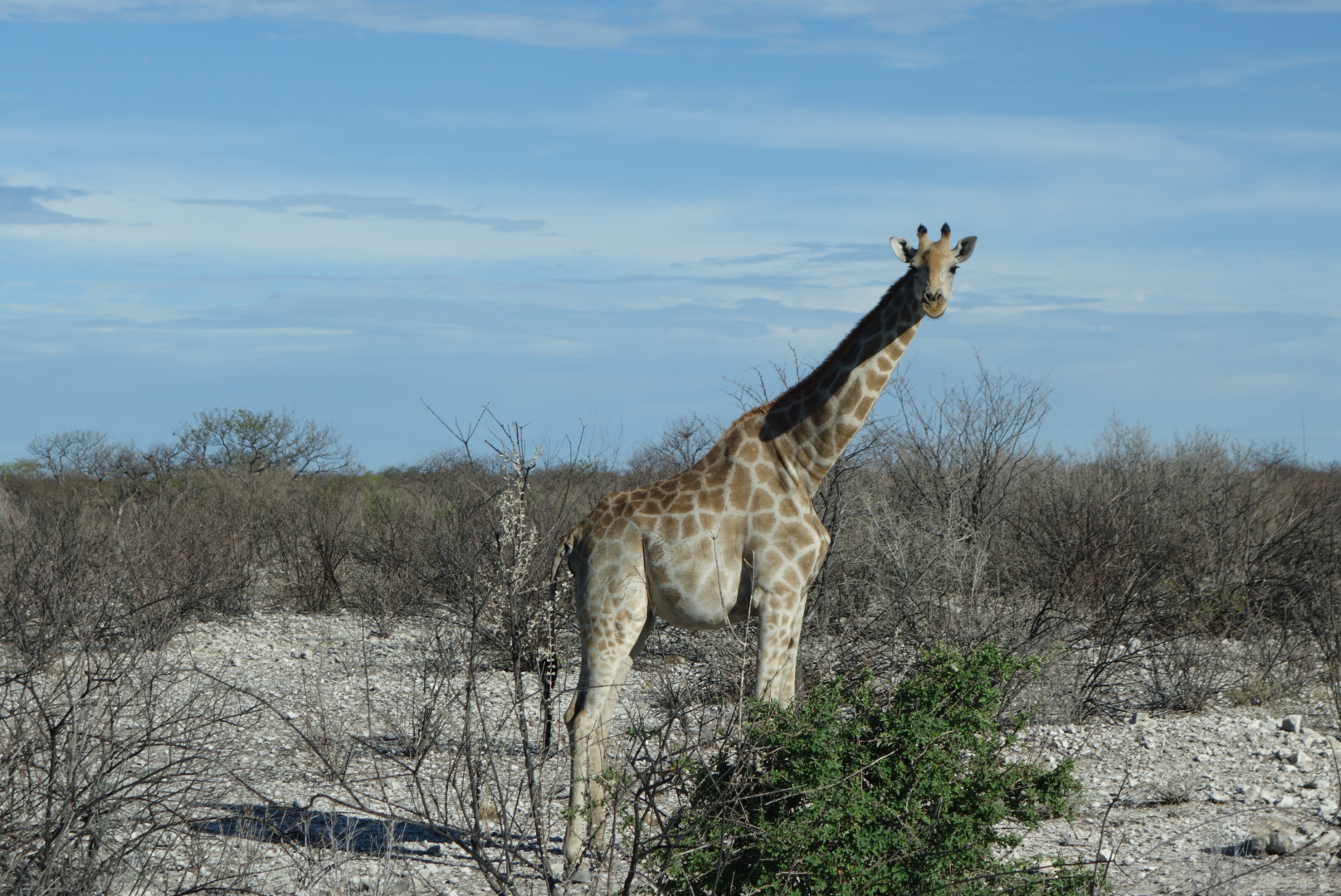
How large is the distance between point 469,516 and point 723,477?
783 cm

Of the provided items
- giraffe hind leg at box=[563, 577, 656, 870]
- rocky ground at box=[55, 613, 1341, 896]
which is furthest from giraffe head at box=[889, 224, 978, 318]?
rocky ground at box=[55, 613, 1341, 896]

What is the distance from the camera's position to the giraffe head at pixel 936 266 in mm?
5832

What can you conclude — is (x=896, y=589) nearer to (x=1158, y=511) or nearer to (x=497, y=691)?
(x=497, y=691)

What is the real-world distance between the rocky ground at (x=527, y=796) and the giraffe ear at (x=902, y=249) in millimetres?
2724

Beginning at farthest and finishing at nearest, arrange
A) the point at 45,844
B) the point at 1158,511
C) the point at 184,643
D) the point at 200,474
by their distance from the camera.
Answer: the point at 200,474 → the point at 1158,511 → the point at 184,643 → the point at 45,844

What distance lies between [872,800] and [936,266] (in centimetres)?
266

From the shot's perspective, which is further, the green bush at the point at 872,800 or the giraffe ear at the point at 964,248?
the giraffe ear at the point at 964,248

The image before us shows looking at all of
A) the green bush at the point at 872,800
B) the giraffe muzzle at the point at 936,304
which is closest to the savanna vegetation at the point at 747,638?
the green bush at the point at 872,800

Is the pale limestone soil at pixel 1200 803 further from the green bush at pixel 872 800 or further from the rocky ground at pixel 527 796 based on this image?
the green bush at pixel 872 800

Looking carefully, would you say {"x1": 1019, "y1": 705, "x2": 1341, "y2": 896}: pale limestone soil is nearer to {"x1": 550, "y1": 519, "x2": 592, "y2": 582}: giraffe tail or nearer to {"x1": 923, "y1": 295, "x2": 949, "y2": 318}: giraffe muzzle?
{"x1": 923, "y1": 295, "x2": 949, "y2": 318}: giraffe muzzle

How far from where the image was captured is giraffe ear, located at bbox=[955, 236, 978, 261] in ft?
19.4

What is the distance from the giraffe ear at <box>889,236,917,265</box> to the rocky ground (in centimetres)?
272

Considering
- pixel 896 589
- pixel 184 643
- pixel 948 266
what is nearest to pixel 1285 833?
pixel 948 266

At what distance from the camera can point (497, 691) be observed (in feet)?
34.6
